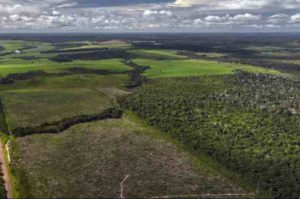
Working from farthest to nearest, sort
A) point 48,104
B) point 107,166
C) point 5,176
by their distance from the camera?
point 48,104, point 107,166, point 5,176

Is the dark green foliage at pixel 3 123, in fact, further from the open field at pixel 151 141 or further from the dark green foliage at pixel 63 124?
the dark green foliage at pixel 63 124

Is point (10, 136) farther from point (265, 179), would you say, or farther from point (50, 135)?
point (265, 179)

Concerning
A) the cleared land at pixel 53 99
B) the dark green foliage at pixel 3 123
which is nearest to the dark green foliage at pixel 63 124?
the dark green foliage at pixel 3 123

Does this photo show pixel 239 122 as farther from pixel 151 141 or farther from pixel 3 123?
pixel 3 123

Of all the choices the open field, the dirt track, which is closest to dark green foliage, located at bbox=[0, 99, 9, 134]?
the open field

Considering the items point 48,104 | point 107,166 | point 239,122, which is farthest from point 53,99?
point 107,166

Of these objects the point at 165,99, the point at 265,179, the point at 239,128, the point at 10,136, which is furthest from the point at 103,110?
the point at 265,179
